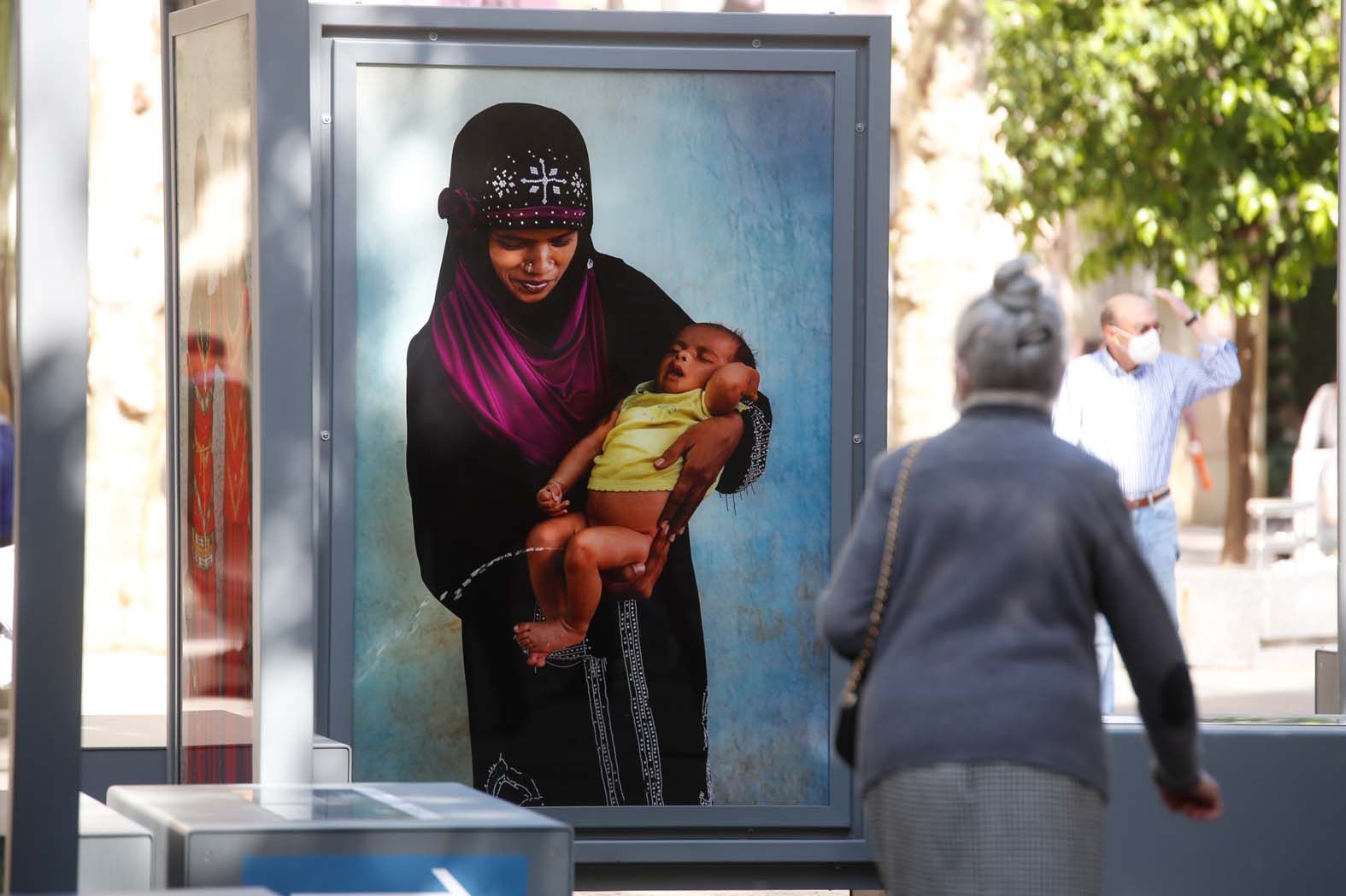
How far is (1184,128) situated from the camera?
54.7 feet

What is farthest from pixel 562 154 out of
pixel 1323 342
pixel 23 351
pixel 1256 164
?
pixel 1323 342

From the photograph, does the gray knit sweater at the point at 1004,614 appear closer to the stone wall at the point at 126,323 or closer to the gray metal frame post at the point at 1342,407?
the gray metal frame post at the point at 1342,407

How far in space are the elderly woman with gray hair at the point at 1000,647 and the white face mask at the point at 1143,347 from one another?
208 inches

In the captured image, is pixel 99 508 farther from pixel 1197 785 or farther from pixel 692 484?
pixel 1197 785

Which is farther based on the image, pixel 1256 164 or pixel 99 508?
pixel 1256 164

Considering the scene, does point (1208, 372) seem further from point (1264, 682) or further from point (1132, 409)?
point (1264, 682)

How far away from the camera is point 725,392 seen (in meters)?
5.23

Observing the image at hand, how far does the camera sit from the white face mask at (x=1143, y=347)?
8445 mm

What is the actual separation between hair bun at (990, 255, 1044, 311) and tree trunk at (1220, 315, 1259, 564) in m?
17.3

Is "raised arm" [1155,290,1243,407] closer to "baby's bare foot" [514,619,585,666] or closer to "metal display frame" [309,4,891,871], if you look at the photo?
"metal display frame" [309,4,891,871]

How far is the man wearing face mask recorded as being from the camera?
8.28m

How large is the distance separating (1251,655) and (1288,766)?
30.3 ft

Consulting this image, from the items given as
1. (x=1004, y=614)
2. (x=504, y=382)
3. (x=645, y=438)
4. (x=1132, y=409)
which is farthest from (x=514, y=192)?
(x=1132, y=409)

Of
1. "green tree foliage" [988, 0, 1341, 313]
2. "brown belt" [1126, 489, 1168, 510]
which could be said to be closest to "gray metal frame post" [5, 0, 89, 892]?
"brown belt" [1126, 489, 1168, 510]
